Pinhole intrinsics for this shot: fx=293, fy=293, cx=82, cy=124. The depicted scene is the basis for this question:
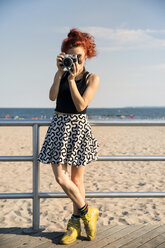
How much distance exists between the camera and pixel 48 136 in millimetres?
2264

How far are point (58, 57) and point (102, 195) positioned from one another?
46.1 inches

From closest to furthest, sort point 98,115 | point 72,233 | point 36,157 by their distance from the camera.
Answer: point 72,233 → point 36,157 → point 98,115

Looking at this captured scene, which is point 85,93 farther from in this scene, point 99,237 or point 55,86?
point 99,237

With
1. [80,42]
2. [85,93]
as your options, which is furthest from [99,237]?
[80,42]

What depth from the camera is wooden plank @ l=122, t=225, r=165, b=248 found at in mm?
2271

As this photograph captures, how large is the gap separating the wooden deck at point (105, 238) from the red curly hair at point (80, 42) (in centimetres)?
146

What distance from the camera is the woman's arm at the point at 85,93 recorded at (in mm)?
2090

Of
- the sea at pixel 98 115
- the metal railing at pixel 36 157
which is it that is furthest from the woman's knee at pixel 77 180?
the sea at pixel 98 115

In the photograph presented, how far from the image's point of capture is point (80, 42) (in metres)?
2.23

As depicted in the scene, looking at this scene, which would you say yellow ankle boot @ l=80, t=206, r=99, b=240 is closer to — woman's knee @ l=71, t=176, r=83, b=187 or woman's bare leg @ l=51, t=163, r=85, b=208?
woman's bare leg @ l=51, t=163, r=85, b=208

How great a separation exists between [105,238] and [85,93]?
46.4 inches

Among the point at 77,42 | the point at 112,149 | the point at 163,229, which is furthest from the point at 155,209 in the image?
the point at 112,149

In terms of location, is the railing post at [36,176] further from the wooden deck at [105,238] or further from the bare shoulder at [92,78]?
the bare shoulder at [92,78]

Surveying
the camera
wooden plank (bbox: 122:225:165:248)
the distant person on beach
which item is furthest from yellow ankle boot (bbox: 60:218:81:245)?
the camera
